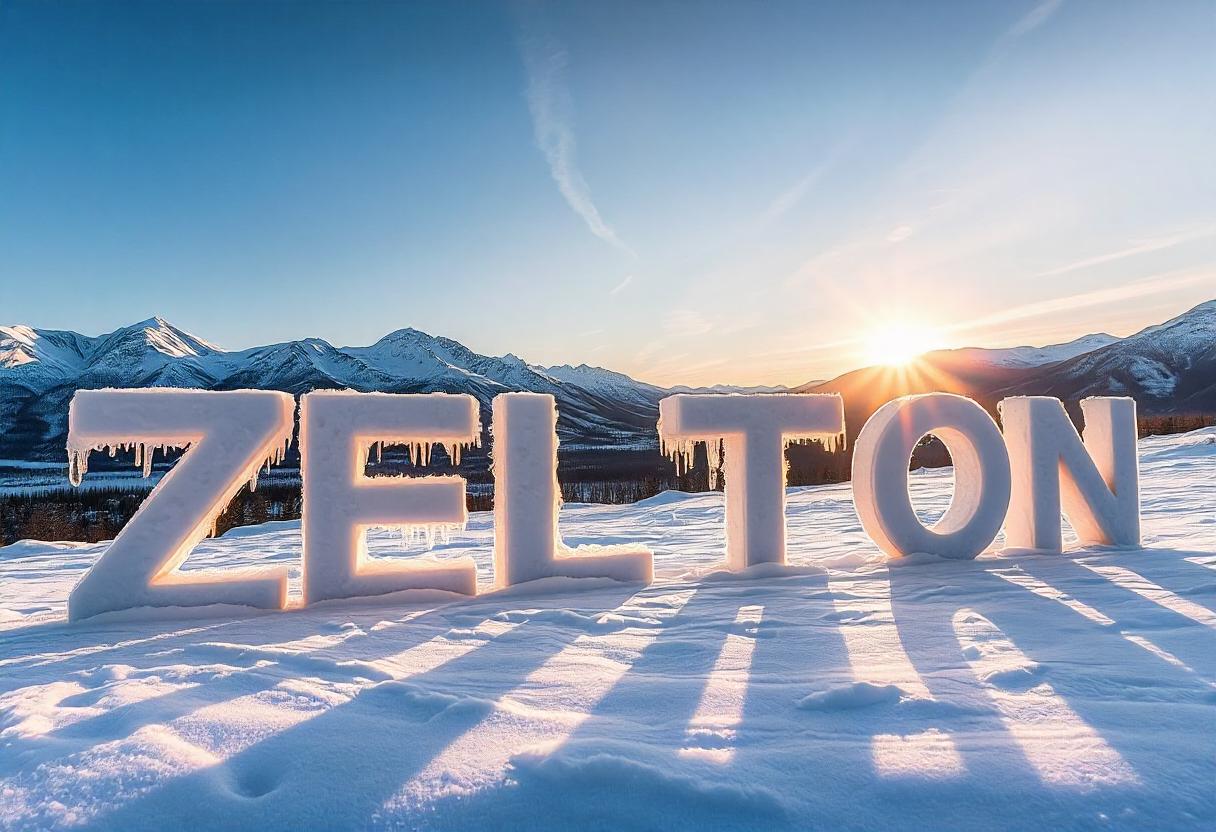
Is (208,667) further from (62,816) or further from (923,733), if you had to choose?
(923,733)

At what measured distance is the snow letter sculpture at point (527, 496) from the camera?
538cm

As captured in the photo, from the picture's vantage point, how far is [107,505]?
50531 mm

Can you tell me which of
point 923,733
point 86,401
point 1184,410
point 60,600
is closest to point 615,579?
point 923,733

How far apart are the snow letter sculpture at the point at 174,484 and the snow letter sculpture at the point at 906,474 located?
530cm

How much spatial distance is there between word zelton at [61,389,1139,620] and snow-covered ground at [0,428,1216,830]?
15.9 inches

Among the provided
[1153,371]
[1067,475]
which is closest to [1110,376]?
[1153,371]

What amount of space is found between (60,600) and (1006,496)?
9.03 metres

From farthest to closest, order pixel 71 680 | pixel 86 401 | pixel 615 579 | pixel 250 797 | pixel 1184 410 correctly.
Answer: pixel 1184 410 < pixel 615 579 < pixel 86 401 < pixel 71 680 < pixel 250 797

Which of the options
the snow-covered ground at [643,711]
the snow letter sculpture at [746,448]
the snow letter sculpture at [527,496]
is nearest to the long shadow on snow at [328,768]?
the snow-covered ground at [643,711]

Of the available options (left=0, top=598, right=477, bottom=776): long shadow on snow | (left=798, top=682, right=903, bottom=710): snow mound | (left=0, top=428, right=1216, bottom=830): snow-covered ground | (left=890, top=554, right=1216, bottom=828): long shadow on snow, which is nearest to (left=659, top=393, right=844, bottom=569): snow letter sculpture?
(left=0, top=428, right=1216, bottom=830): snow-covered ground

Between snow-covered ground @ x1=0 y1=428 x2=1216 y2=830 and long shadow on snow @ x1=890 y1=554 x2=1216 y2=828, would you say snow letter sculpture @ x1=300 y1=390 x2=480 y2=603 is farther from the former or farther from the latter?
long shadow on snow @ x1=890 y1=554 x2=1216 y2=828

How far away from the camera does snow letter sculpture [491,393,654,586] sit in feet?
17.6

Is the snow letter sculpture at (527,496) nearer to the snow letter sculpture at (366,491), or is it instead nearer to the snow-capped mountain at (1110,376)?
the snow letter sculpture at (366,491)

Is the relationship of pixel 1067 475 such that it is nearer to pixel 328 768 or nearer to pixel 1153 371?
pixel 328 768
